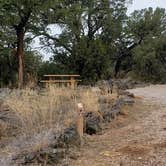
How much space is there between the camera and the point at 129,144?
8.06 metres

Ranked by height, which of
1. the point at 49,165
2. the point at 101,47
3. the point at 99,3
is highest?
the point at 99,3

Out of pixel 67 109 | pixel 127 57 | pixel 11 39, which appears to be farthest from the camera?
pixel 127 57

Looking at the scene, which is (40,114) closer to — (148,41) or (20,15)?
(20,15)

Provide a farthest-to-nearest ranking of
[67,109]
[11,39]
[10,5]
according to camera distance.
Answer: [11,39], [10,5], [67,109]

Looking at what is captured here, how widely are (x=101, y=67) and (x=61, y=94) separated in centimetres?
2393

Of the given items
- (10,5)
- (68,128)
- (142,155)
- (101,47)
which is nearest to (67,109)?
(68,128)

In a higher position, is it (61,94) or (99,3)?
(99,3)

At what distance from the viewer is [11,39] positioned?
1203 inches

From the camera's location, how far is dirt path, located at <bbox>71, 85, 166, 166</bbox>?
23.0ft

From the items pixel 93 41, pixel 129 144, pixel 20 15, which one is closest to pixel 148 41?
pixel 93 41

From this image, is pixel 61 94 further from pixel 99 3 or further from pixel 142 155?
pixel 99 3

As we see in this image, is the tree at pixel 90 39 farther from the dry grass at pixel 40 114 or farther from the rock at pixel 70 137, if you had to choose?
the rock at pixel 70 137

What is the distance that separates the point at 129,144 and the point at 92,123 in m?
1.80

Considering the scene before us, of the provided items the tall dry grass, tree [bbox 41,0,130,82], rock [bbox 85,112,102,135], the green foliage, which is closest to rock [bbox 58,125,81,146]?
the tall dry grass
